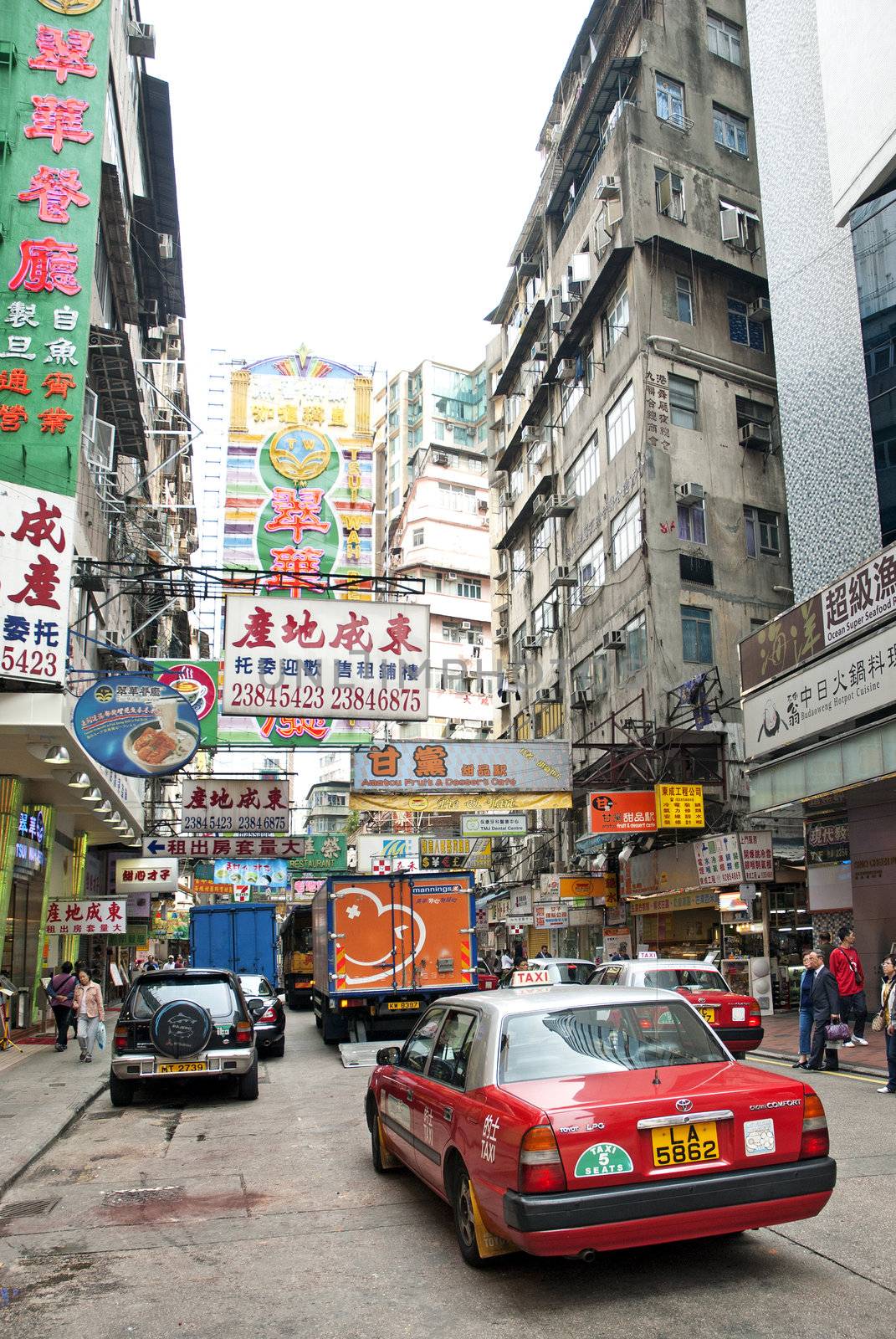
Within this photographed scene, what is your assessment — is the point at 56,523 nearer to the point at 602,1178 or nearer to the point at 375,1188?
the point at 375,1188

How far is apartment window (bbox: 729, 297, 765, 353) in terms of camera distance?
31719 millimetres

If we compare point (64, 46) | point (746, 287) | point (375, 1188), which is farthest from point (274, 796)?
point (375, 1188)

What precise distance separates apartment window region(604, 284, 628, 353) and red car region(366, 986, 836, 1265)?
27932 millimetres

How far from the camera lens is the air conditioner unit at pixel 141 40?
28.6m

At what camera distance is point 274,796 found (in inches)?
1179

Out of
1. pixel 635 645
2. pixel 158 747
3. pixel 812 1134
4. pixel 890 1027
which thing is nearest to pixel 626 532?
pixel 635 645

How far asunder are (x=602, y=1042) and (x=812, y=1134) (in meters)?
1.12

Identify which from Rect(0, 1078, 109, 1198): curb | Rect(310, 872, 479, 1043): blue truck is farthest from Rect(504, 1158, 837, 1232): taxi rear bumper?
Rect(310, 872, 479, 1043): blue truck

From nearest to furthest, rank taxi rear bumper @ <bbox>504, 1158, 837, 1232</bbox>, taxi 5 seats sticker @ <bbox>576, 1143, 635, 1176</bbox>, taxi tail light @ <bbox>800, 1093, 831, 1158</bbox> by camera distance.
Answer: taxi rear bumper @ <bbox>504, 1158, 837, 1232</bbox>, taxi 5 seats sticker @ <bbox>576, 1143, 635, 1176</bbox>, taxi tail light @ <bbox>800, 1093, 831, 1158</bbox>

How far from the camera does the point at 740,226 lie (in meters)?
32.0

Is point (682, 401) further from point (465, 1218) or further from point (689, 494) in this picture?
point (465, 1218)

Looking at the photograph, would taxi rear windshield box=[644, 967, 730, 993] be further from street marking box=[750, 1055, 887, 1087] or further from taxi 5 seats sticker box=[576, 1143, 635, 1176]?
taxi 5 seats sticker box=[576, 1143, 635, 1176]

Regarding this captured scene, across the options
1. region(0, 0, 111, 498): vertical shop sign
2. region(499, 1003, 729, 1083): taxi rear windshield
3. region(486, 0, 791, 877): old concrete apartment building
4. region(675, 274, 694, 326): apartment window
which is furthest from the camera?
region(675, 274, 694, 326): apartment window

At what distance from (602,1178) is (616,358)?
96.7 feet
